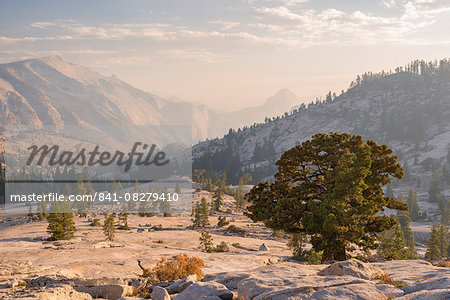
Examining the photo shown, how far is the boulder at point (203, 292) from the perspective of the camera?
13.0 m

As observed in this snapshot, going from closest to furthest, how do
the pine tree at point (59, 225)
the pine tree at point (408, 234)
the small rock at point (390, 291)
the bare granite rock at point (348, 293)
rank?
the bare granite rock at point (348, 293)
the small rock at point (390, 291)
the pine tree at point (59, 225)
the pine tree at point (408, 234)

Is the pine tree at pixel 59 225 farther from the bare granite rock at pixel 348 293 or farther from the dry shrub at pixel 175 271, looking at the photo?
the bare granite rock at pixel 348 293

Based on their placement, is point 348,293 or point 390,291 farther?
point 390,291

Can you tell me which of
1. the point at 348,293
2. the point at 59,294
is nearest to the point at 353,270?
the point at 348,293

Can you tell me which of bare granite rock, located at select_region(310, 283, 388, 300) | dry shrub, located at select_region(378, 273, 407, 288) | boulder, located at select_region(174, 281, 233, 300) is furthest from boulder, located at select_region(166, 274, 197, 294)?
dry shrub, located at select_region(378, 273, 407, 288)

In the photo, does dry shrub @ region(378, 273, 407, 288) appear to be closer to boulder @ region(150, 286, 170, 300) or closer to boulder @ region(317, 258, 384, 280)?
boulder @ region(317, 258, 384, 280)

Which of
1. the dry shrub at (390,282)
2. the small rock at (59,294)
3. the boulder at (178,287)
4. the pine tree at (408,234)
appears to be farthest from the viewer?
the pine tree at (408,234)

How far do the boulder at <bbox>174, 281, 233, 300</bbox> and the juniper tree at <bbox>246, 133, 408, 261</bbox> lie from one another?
15.9m

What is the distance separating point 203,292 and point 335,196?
60.3ft

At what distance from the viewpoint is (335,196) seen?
92.9ft

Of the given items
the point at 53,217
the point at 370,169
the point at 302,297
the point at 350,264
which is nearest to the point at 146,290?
the point at 302,297

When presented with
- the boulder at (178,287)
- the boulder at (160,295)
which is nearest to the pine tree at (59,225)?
the boulder at (178,287)

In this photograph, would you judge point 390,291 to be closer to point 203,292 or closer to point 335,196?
point 203,292

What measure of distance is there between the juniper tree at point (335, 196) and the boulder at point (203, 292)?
52.2 feet
